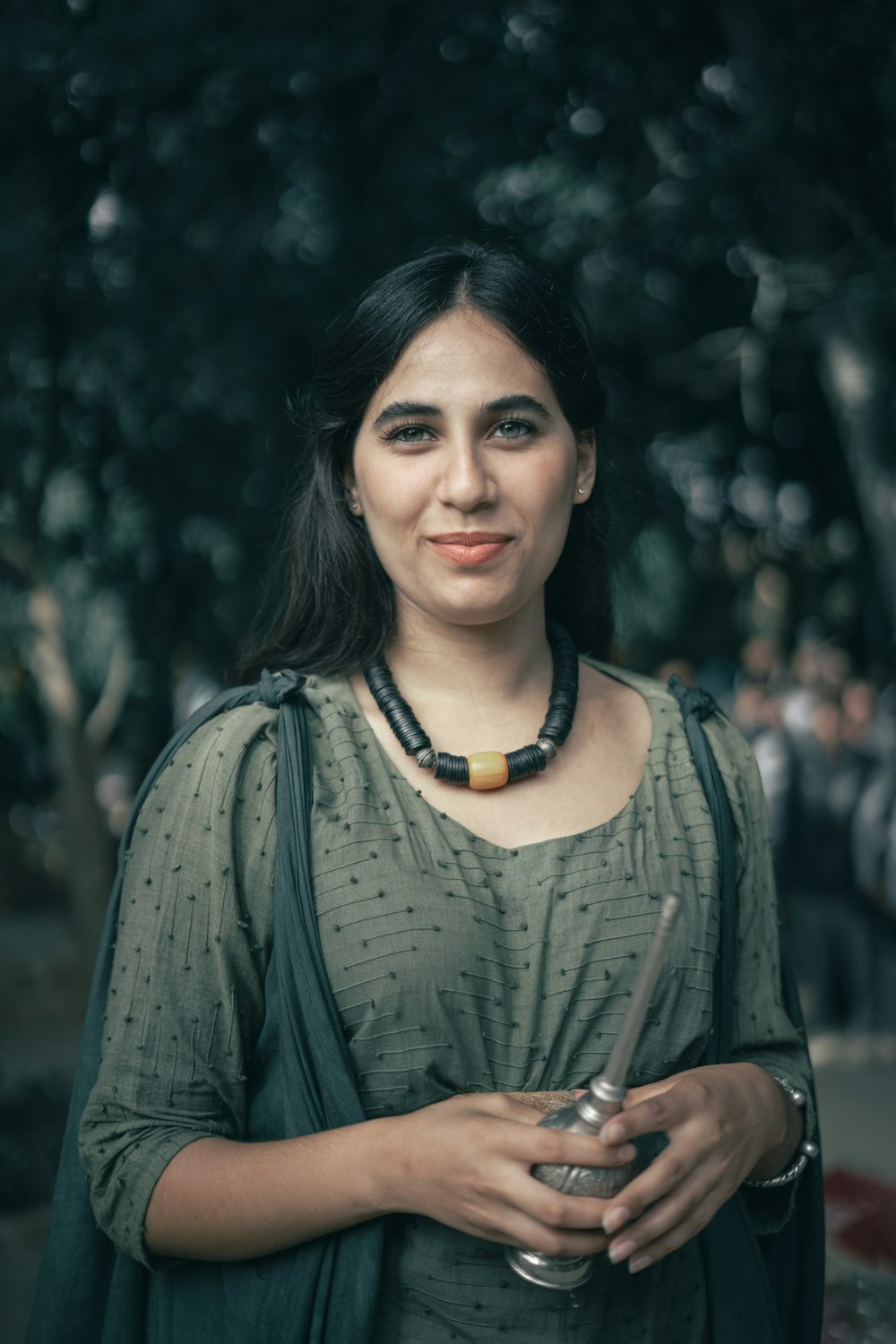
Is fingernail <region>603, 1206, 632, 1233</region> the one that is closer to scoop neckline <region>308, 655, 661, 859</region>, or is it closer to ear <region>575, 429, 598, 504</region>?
scoop neckline <region>308, 655, 661, 859</region>

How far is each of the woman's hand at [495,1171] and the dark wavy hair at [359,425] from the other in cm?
74

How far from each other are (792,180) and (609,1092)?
5891mm

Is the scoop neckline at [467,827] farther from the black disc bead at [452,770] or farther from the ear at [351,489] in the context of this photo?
the ear at [351,489]

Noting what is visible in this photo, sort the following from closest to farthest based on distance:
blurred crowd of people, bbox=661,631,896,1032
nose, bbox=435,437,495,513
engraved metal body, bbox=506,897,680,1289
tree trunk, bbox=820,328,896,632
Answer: engraved metal body, bbox=506,897,680,1289 < nose, bbox=435,437,495,513 < blurred crowd of people, bbox=661,631,896,1032 < tree trunk, bbox=820,328,896,632

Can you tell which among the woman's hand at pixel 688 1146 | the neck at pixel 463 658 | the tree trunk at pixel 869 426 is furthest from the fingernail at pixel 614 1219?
the tree trunk at pixel 869 426

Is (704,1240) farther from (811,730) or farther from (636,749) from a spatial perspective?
(811,730)

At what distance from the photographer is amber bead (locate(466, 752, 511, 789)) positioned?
5.45ft

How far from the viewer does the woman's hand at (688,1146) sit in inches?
49.0

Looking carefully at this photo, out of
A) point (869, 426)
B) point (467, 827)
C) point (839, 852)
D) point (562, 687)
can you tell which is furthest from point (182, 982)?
point (869, 426)

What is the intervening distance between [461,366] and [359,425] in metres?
0.21

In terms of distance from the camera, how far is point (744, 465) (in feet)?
37.9

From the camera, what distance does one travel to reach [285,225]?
5.62 meters

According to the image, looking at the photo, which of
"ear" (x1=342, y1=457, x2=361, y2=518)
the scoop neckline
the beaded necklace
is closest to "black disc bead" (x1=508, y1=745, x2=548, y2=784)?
the beaded necklace

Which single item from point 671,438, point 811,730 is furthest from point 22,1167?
point 671,438
